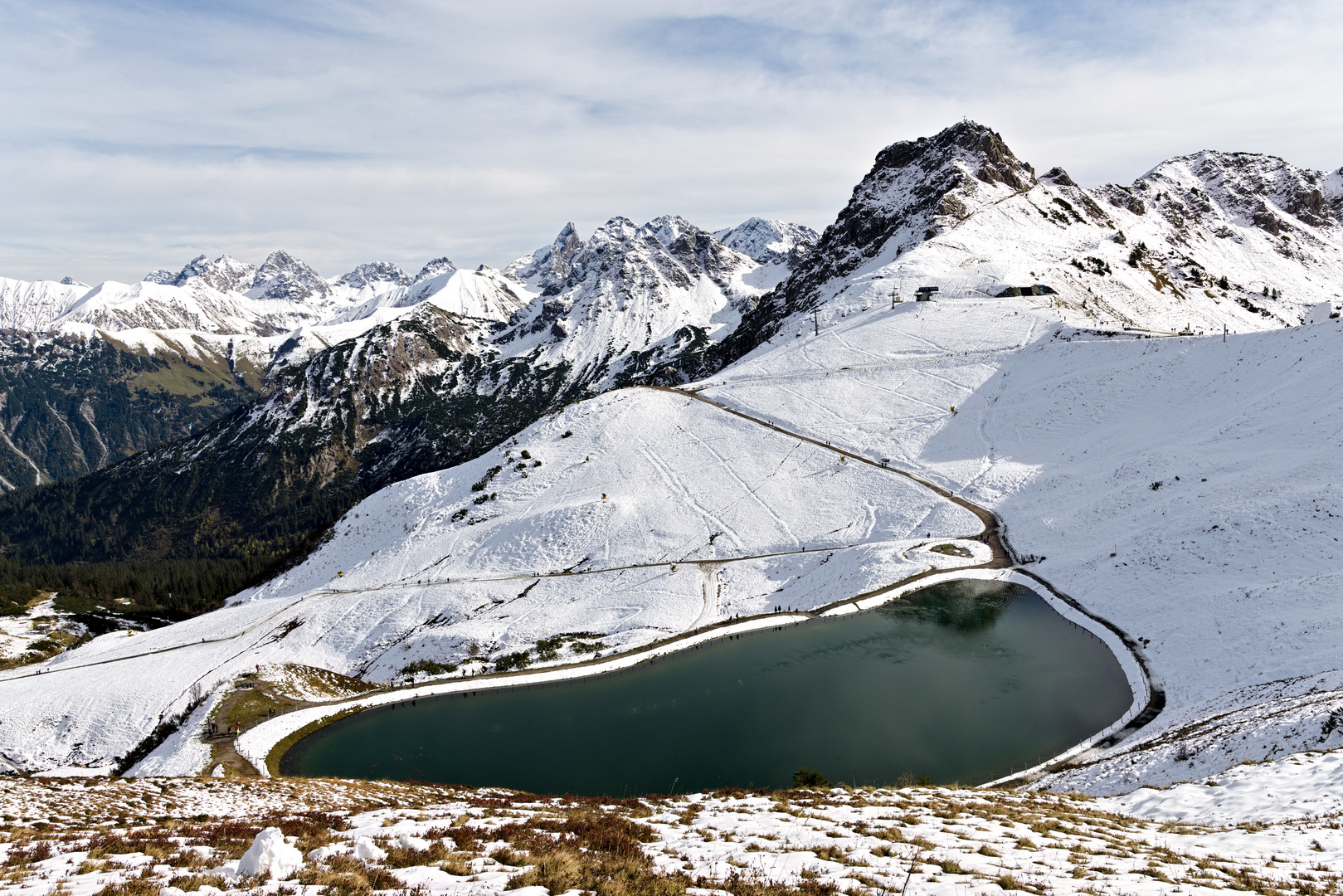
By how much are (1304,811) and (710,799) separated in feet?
55.0

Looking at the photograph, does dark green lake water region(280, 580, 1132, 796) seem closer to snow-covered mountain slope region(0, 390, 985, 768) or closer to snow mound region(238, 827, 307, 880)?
snow-covered mountain slope region(0, 390, 985, 768)

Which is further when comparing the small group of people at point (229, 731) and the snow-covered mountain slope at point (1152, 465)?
the small group of people at point (229, 731)

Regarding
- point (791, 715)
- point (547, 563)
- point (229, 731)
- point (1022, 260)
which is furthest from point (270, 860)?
point (1022, 260)

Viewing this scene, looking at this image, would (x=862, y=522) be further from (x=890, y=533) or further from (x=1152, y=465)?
(x=1152, y=465)

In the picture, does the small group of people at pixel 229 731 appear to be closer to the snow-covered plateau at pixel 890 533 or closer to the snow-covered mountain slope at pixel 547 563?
the snow-covered plateau at pixel 890 533

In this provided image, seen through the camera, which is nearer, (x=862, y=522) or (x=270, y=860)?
(x=270, y=860)

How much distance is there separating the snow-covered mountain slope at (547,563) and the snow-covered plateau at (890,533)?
1.28 feet

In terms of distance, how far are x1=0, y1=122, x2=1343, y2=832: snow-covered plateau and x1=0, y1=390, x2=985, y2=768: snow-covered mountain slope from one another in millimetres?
390

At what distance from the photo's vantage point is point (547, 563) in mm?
72375

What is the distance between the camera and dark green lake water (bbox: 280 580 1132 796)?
34.4 metres

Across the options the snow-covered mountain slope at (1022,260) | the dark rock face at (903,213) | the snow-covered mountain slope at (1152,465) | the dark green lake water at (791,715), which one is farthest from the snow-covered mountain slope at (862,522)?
the dark rock face at (903,213)

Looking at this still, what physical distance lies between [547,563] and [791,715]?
3981cm

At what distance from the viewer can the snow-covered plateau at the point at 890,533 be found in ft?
115

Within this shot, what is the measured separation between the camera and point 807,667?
4450cm
